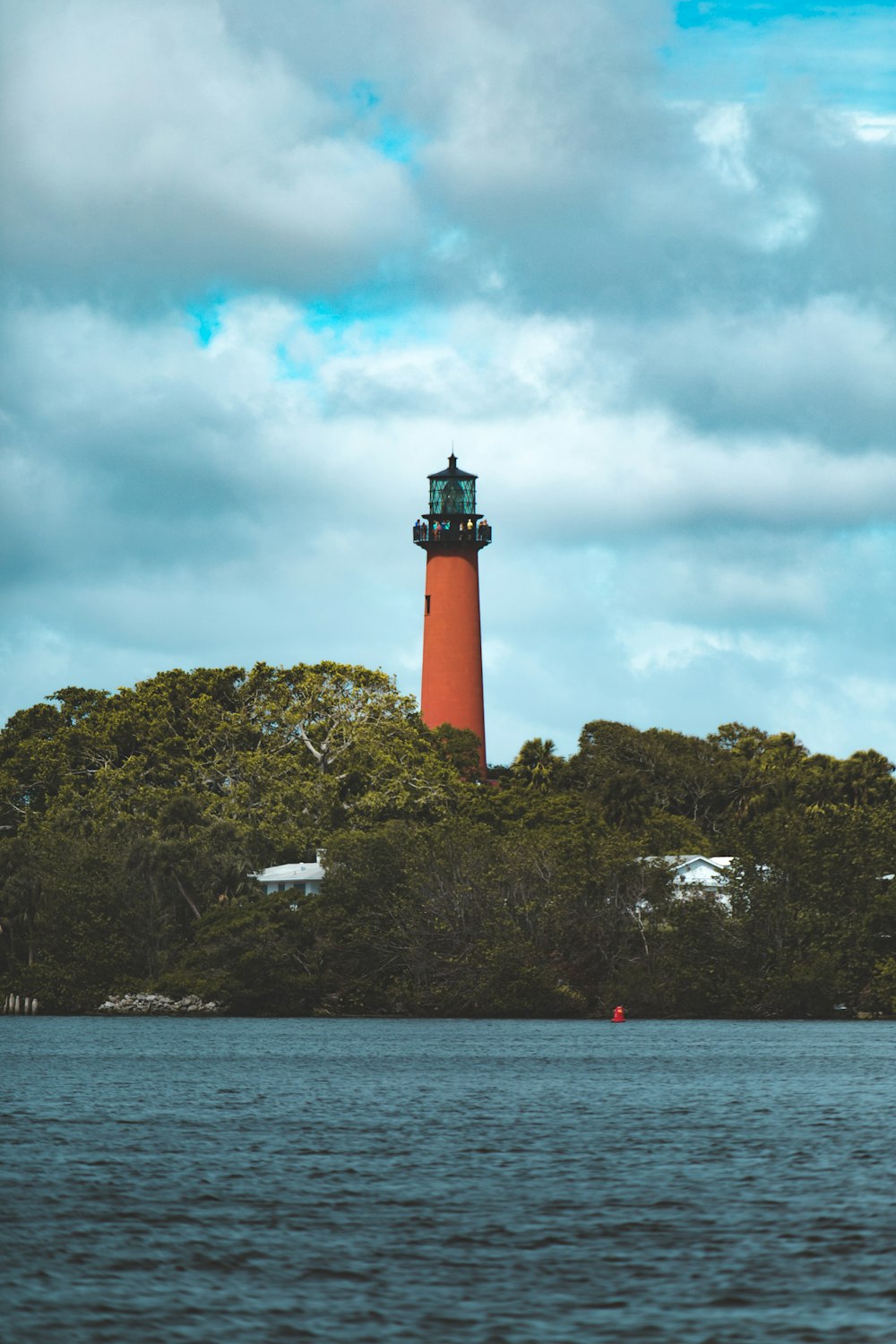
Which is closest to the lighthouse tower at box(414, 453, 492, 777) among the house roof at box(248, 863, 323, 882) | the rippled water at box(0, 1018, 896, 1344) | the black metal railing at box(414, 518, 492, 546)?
the black metal railing at box(414, 518, 492, 546)

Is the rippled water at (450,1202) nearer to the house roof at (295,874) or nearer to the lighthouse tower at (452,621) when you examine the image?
the house roof at (295,874)

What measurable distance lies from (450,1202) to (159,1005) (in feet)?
179

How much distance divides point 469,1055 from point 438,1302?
113ft

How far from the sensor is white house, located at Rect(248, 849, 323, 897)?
87562mm

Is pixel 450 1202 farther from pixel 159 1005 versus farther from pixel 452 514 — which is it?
pixel 452 514

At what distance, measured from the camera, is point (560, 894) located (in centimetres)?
7381

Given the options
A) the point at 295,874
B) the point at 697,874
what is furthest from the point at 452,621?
the point at 697,874

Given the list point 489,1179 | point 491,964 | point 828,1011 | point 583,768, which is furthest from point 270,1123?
point 583,768

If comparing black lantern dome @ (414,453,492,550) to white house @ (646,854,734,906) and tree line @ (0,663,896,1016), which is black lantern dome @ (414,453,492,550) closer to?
tree line @ (0,663,896,1016)

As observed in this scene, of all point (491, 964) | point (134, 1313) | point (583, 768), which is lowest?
point (134, 1313)

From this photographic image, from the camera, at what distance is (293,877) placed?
8750 cm

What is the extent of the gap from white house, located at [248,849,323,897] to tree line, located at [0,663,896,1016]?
1.46m

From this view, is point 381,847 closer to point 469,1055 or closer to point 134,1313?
point 469,1055

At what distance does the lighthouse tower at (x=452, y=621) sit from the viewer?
9781 cm
